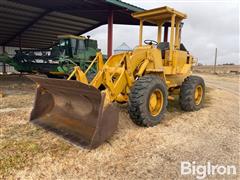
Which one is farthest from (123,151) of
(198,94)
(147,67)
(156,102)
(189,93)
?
(198,94)

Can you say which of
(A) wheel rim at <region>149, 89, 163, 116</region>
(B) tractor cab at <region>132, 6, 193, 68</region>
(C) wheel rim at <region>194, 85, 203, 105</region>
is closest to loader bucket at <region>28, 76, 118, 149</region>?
(A) wheel rim at <region>149, 89, 163, 116</region>

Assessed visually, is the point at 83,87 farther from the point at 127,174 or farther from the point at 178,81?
the point at 178,81

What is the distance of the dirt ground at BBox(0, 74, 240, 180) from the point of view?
2.99 m

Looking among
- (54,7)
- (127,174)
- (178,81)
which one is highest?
(54,7)

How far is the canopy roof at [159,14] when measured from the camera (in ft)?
17.7

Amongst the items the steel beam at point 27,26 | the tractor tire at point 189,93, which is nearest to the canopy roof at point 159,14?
the tractor tire at point 189,93

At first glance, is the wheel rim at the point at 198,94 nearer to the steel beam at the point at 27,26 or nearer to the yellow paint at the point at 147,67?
the yellow paint at the point at 147,67

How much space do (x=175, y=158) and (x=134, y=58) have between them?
2274mm

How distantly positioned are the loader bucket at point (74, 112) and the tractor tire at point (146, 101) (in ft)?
1.97

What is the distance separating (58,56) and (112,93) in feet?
24.4

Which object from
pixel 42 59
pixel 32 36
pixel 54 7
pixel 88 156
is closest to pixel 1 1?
pixel 54 7

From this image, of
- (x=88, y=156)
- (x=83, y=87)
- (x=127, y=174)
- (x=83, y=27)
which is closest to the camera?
(x=127, y=174)

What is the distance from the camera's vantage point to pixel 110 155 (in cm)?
344

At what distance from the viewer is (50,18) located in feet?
45.1
